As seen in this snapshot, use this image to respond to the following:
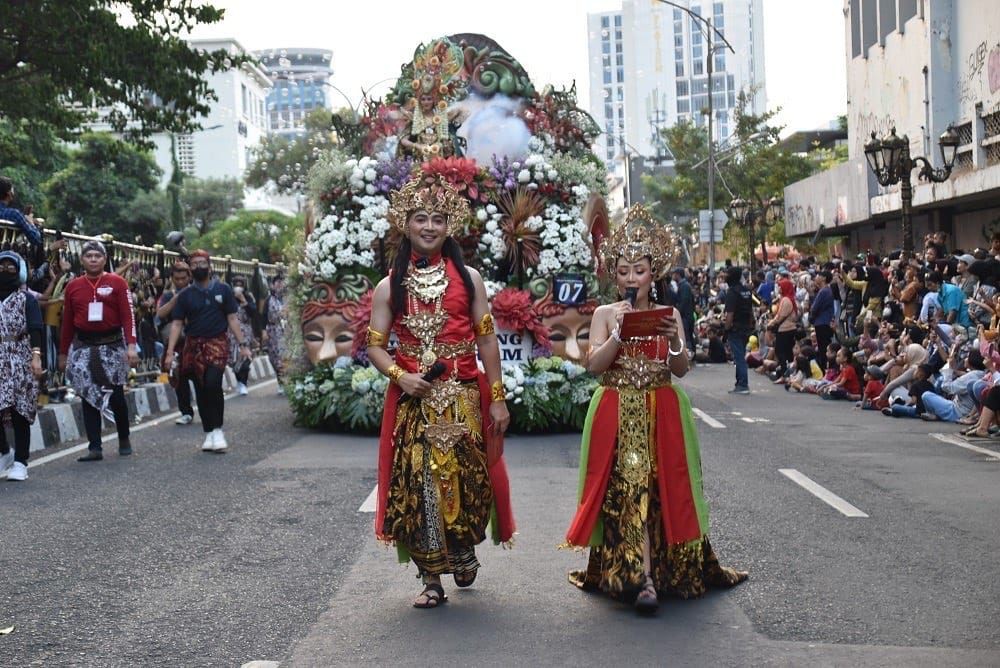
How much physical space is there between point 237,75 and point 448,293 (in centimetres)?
12837

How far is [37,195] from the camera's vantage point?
56.1 meters

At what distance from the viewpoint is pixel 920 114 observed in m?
31.1

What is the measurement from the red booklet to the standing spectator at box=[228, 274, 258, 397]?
1351cm

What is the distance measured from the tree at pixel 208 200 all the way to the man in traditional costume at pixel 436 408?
79364 mm

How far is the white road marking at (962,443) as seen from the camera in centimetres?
1341

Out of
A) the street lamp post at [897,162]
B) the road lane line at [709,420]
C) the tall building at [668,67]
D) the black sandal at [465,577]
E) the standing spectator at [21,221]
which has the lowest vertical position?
the road lane line at [709,420]

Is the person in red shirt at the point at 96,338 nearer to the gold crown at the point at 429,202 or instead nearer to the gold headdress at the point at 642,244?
the gold crown at the point at 429,202

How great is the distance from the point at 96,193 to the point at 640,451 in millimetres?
64986

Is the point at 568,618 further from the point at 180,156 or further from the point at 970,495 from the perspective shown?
the point at 180,156

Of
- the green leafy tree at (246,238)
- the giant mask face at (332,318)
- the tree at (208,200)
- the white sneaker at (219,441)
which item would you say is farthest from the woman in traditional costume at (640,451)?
the tree at (208,200)

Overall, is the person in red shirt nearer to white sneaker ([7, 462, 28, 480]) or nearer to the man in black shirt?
white sneaker ([7, 462, 28, 480])

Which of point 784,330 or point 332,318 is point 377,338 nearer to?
point 332,318

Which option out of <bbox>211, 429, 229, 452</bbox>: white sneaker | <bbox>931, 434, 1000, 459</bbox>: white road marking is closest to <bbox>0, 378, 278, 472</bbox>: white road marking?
<bbox>211, 429, 229, 452</bbox>: white sneaker

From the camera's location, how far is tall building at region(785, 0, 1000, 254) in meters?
26.3
